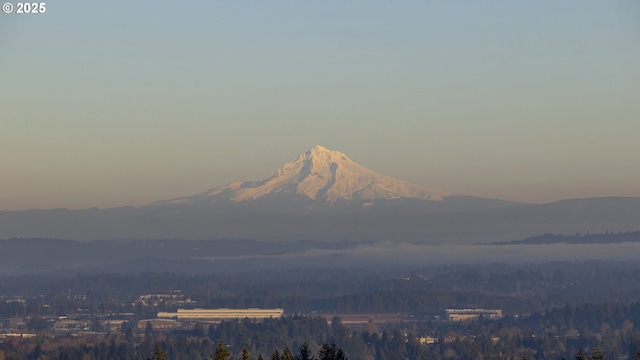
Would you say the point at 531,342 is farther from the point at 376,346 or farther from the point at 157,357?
the point at 157,357

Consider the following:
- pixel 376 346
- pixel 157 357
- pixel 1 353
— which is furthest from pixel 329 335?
pixel 157 357

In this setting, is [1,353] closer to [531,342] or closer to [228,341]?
[228,341]

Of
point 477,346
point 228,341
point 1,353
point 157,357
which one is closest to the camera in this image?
point 157,357

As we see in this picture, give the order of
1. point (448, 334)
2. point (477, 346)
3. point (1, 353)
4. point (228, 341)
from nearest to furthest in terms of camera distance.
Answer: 1. point (1, 353)
2. point (477, 346)
3. point (228, 341)
4. point (448, 334)

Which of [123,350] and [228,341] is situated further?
[228,341]

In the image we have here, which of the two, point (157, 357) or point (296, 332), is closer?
point (157, 357)

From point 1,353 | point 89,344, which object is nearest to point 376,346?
point 89,344

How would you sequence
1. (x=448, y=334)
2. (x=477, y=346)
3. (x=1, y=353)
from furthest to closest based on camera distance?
(x=448, y=334) → (x=477, y=346) → (x=1, y=353)

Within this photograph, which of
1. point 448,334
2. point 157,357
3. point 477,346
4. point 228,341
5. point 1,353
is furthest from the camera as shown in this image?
point 448,334

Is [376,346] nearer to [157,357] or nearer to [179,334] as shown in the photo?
[179,334]
